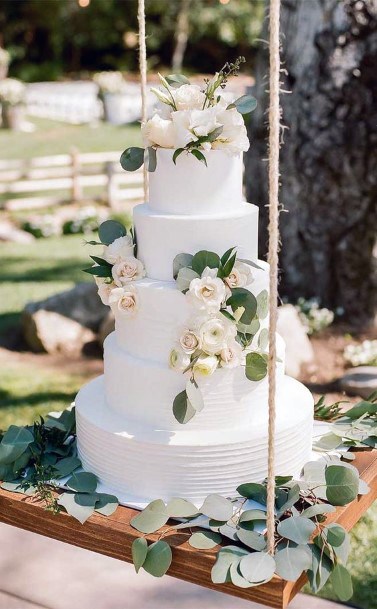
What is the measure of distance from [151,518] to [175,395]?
40 centimetres

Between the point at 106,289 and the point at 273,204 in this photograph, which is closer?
the point at 273,204

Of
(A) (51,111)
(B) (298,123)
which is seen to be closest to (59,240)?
(B) (298,123)

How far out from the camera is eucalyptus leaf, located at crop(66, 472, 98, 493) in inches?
102

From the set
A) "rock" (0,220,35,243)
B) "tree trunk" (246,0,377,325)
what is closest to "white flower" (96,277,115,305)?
"tree trunk" (246,0,377,325)

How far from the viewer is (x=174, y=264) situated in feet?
8.29

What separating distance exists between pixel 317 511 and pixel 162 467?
1.63 feet

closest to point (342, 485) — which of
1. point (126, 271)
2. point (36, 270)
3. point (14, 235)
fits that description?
point (126, 271)

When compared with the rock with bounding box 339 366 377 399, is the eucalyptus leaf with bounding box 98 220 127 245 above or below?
above

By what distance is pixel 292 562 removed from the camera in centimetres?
216

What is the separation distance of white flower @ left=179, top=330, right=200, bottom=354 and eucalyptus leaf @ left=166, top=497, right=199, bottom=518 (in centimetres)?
45

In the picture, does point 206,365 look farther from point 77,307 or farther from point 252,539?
point 77,307

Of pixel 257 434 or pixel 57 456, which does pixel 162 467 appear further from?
pixel 57 456

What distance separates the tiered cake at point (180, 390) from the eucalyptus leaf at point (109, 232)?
0.11 m

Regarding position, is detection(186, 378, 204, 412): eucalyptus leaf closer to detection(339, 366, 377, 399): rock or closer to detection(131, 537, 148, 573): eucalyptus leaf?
detection(131, 537, 148, 573): eucalyptus leaf
